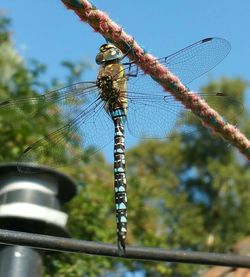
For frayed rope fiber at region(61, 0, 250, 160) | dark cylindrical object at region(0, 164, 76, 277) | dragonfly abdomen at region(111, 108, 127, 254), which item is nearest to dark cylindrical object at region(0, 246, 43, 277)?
dark cylindrical object at region(0, 164, 76, 277)

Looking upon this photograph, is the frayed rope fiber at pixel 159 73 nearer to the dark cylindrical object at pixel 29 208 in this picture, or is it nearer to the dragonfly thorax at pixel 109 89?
the dragonfly thorax at pixel 109 89

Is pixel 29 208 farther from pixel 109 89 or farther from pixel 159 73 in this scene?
pixel 159 73

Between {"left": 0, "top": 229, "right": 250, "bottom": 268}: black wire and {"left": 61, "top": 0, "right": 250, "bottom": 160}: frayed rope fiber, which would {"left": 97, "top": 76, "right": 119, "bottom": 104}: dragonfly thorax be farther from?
{"left": 0, "top": 229, "right": 250, "bottom": 268}: black wire

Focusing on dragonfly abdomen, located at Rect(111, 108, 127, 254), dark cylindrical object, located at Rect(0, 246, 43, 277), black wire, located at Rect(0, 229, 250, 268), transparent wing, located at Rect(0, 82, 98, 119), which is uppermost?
transparent wing, located at Rect(0, 82, 98, 119)

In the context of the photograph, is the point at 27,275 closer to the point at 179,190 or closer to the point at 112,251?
the point at 112,251

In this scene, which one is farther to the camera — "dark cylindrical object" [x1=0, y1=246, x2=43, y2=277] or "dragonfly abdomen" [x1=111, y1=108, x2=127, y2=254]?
"dark cylindrical object" [x1=0, y1=246, x2=43, y2=277]

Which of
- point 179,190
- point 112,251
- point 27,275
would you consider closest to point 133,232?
point 27,275
